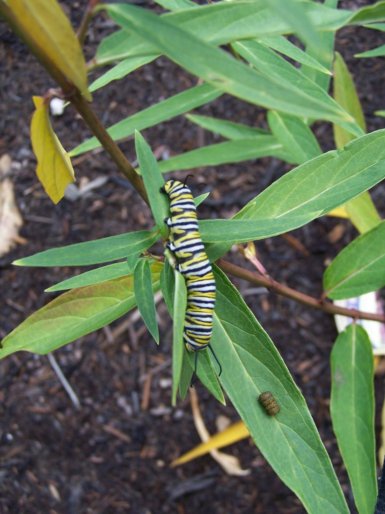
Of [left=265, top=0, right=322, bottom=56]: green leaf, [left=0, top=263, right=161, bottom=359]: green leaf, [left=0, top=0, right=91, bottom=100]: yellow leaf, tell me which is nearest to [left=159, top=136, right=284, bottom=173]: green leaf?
[left=0, top=263, right=161, bottom=359]: green leaf

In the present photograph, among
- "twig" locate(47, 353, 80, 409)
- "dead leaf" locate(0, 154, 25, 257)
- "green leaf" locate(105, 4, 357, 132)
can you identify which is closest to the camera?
"green leaf" locate(105, 4, 357, 132)

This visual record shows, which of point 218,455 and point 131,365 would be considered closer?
point 218,455

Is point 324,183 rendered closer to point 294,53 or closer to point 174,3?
point 294,53

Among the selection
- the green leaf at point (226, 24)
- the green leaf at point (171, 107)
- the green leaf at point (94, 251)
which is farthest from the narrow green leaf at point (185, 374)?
the green leaf at point (171, 107)

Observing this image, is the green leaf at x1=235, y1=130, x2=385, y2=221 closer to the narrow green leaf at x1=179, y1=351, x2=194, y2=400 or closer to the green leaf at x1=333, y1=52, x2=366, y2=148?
the narrow green leaf at x1=179, y1=351, x2=194, y2=400

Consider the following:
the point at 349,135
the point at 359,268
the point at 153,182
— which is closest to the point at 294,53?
the point at 153,182

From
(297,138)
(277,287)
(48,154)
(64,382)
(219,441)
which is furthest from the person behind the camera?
(64,382)

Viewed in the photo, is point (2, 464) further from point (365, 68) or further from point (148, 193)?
A: point (365, 68)
